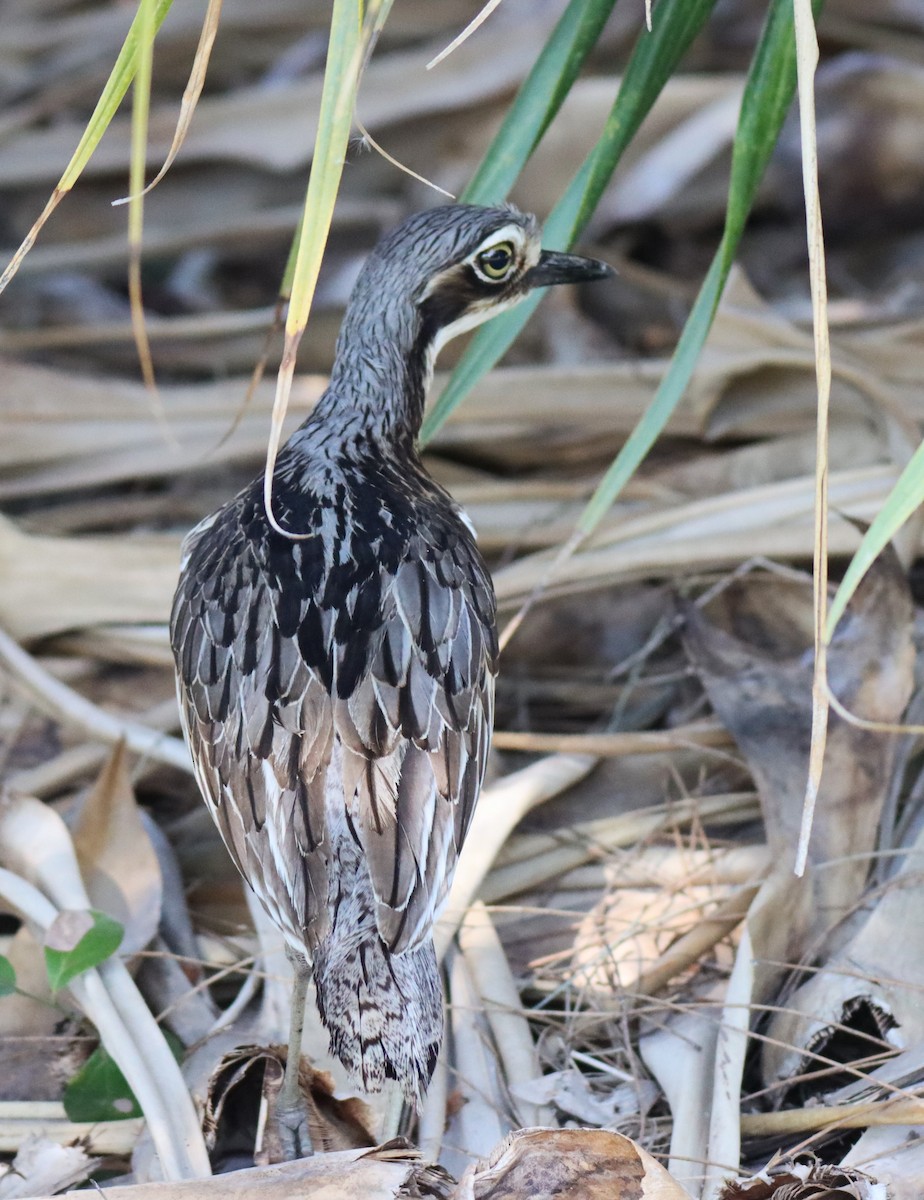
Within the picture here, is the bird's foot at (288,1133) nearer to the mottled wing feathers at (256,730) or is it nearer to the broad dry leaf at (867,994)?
the mottled wing feathers at (256,730)

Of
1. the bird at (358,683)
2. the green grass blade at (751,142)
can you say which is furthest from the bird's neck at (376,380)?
the green grass blade at (751,142)

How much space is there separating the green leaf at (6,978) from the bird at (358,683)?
39 cm

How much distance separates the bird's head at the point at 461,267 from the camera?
8.45ft

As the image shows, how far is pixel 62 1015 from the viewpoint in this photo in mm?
2490

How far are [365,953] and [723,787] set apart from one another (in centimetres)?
Result: 113

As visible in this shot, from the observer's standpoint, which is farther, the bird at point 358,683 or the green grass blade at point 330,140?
the bird at point 358,683

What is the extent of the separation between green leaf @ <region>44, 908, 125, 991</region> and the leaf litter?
8cm

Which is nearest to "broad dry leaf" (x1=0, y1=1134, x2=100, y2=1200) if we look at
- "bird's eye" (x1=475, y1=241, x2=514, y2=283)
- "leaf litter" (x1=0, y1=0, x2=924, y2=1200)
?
"leaf litter" (x1=0, y1=0, x2=924, y2=1200)

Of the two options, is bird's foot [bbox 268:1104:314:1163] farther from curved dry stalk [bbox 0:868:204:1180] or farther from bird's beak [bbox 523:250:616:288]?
bird's beak [bbox 523:250:616:288]

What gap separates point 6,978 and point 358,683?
0.73 meters

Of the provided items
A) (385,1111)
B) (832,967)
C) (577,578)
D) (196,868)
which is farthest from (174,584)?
(832,967)

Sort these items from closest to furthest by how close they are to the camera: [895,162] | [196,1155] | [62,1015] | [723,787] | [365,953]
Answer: [365,953], [196,1155], [62,1015], [723,787], [895,162]

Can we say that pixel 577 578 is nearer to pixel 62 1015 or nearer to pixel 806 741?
pixel 806 741

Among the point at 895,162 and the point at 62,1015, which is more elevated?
the point at 895,162
